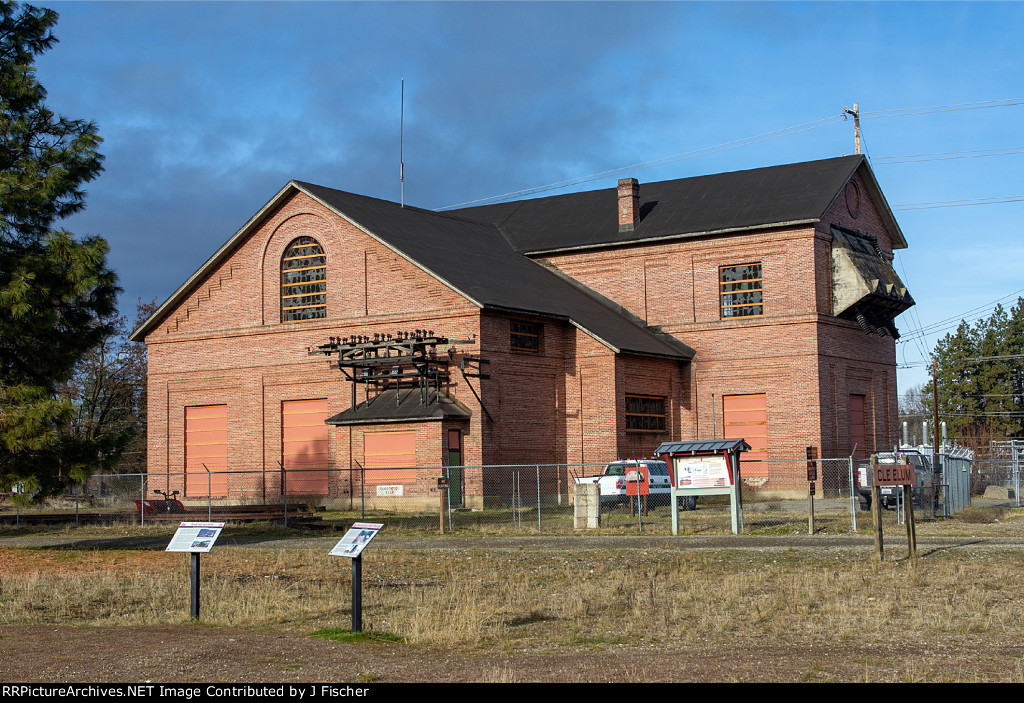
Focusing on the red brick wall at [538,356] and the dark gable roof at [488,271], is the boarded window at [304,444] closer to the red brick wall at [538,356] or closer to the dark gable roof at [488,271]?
the red brick wall at [538,356]

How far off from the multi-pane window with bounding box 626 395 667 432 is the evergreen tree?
19.4m

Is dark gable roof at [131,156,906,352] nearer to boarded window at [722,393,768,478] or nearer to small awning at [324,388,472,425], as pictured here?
boarded window at [722,393,768,478]

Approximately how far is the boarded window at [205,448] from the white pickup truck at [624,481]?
49.2 ft

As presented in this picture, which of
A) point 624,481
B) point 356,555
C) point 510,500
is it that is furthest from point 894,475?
point 510,500

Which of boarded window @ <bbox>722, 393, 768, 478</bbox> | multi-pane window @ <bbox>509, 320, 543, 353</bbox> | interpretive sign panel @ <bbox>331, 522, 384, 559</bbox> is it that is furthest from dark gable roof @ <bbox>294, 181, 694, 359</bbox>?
interpretive sign panel @ <bbox>331, 522, 384, 559</bbox>

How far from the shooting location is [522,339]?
38562 mm

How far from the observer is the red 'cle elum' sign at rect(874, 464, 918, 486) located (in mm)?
19453

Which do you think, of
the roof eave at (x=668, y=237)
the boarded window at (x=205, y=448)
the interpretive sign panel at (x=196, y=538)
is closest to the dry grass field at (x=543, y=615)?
the interpretive sign panel at (x=196, y=538)

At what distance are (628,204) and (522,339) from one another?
9.57 m

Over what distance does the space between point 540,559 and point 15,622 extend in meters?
9.66

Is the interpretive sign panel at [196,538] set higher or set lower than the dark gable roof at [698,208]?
lower

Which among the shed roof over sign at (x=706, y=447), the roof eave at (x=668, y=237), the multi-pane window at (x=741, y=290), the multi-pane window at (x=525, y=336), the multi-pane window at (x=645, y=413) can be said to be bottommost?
the shed roof over sign at (x=706, y=447)

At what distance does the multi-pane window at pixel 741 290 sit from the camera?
4216 cm
